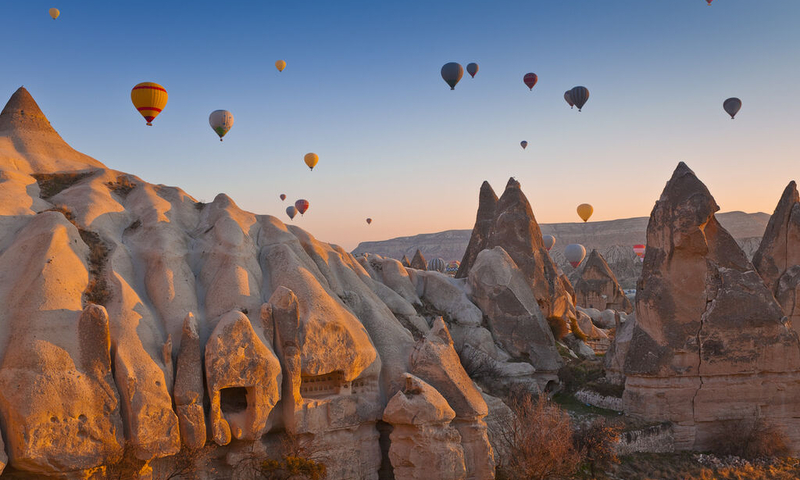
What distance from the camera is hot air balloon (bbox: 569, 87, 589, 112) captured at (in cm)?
3666

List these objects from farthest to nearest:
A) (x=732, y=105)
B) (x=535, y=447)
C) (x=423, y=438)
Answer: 1. (x=732, y=105)
2. (x=535, y=447)
3. (x=423, y=438)

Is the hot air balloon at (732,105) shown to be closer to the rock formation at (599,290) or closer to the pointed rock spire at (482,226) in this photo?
the pointed rock spire at (482,226)

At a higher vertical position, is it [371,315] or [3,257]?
[3,257]

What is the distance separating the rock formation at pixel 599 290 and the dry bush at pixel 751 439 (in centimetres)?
2886

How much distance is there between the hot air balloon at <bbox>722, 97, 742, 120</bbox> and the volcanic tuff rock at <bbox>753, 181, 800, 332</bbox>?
30.6 feet

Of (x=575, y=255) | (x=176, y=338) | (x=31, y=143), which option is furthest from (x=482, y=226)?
(x=575, y=255)

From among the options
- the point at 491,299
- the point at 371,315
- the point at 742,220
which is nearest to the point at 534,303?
the point at 491,299

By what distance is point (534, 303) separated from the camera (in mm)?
26484

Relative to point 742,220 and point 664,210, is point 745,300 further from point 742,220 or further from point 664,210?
point 742,220

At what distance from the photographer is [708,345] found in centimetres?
1950

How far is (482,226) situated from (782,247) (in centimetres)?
1287

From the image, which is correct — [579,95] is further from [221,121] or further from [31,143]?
[31,143]

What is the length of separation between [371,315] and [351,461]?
159 inches

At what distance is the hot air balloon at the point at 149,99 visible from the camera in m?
21.3
